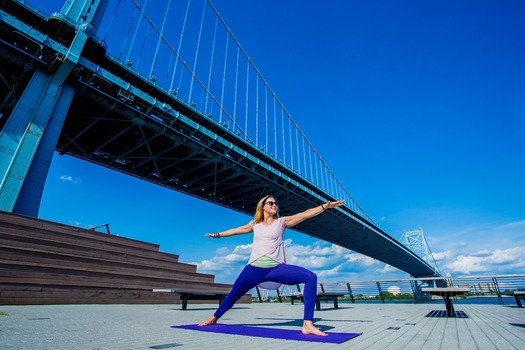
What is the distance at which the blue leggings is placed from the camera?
7.68 feet

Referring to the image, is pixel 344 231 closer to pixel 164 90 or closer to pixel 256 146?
pixel 256 146

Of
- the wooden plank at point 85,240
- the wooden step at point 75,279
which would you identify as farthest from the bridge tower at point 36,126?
the wooden step at point 75,279

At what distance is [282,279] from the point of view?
2453mm

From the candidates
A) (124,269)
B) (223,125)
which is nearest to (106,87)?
(223,125)

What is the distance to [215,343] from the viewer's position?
189 cm

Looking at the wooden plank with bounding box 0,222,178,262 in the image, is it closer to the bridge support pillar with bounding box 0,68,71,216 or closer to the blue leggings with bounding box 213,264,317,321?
the bridge support pillar with bounding box 0,68,71,216

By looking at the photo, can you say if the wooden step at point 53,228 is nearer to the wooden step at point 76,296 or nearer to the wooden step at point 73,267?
the wooden step at point 73,267

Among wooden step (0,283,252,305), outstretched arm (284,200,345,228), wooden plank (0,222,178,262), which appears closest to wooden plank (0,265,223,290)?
wooden step (0,283,252,305)

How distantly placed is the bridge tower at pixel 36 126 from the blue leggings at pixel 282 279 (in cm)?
1008

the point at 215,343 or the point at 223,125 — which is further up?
the point at 223,125

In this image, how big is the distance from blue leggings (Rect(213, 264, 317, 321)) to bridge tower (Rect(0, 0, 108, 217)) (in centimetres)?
1008

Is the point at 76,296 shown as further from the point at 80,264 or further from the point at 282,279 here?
the point at 282,279

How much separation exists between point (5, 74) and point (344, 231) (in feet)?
118

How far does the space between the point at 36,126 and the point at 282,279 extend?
1233cm
